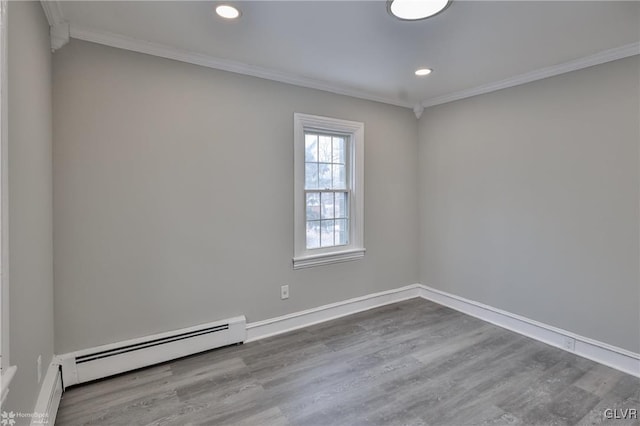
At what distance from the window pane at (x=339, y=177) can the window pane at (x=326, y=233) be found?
41 cm

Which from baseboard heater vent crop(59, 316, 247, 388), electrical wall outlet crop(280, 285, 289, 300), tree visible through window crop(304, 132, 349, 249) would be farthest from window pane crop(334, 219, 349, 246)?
baseboard heater vent crop(59, 316, 247, 388)

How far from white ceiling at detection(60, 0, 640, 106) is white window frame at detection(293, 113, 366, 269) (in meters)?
0.50

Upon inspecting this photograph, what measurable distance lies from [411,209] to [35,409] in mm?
3777

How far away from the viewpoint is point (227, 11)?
6.55ft

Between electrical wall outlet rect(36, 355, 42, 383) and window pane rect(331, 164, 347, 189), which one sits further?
window pane rect(331, 164, 347, 189)

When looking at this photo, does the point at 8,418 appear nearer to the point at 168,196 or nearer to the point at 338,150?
the point at 168,196

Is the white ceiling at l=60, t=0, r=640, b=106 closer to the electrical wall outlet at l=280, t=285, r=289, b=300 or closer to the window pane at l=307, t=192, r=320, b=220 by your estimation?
the window pane at l=307, t=192, r=320, b=220

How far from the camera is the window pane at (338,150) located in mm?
3568

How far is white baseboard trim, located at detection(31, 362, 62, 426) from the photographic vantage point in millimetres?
1632

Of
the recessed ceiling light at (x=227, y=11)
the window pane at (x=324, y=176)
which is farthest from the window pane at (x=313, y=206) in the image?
the recessed ceiling light at (x=227, y=11)

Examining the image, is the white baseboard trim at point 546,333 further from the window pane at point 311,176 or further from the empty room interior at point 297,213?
the window pane at point 311,176

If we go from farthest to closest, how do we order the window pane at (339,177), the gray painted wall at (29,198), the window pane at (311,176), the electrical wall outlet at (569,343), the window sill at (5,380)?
the window pane at (339,177), the window pane at (311,176), the electrical wall outlet at (569,343), the gray painted wall at (29,198), the window sill at (5,380)

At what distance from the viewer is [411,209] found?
4145 millimetres

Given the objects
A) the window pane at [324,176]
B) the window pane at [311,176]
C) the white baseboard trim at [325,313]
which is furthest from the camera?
the window pane at [324,176]
